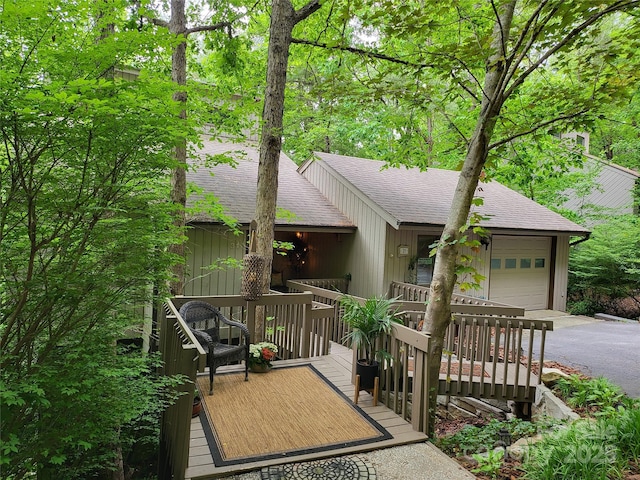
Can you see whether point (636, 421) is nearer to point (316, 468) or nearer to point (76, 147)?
point (316, 468)

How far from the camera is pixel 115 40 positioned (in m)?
2.18

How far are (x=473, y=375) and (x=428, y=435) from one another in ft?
4.74

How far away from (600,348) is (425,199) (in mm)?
4933

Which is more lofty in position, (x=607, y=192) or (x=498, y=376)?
(x=607, y=192)

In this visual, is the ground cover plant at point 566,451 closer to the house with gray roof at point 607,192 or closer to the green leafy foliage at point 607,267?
the green leafy foliage at point 607,267

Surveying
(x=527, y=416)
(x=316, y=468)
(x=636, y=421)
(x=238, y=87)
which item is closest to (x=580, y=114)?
(x=636, y=421)

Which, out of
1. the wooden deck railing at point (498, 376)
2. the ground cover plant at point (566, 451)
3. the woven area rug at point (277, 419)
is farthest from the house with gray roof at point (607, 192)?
the woven area rug at point (277, 419)

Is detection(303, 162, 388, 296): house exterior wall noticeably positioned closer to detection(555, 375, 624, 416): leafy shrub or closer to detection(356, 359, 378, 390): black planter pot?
detection(555, 375, 624, 416): leafy shrub

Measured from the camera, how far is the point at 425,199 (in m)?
10.2

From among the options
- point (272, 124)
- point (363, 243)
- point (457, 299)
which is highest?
point (272, 124)

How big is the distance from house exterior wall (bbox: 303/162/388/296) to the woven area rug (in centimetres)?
425

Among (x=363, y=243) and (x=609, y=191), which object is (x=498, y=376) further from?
(x=609, y=191)

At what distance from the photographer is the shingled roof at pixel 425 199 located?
29.6 ft

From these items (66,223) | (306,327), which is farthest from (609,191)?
(66,223)
